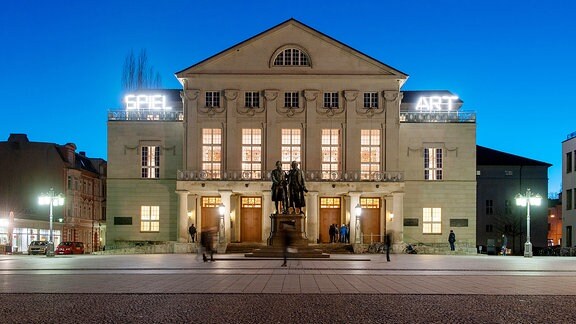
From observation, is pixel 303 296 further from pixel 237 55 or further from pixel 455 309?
pixel 237 55

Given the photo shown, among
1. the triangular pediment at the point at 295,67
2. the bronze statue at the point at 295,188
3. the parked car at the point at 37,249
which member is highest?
the triangular pediment at the point at 295,67

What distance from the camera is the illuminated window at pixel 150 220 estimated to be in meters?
70.4

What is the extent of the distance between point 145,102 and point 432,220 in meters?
27.0

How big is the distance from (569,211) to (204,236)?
152ft

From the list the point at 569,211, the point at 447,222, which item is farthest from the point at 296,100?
the point at 569,211

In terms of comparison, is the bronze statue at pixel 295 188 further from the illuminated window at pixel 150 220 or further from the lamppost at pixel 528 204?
the illuminated window at pixel 150 220

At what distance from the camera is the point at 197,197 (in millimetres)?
68750

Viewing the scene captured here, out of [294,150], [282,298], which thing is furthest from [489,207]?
[282,298]

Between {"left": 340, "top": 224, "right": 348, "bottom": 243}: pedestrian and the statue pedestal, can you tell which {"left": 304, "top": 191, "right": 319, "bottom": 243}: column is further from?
the statue pedestal

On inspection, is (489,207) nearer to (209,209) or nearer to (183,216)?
(209,209)

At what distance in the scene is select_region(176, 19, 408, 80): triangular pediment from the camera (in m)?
68.2

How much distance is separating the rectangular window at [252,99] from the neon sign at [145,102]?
26.8ft

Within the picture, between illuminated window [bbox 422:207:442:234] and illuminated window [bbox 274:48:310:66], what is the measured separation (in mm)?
16196

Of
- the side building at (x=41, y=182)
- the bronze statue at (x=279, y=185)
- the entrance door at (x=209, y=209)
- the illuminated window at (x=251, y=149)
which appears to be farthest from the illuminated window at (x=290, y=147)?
the side building at (x=41, y=182)
